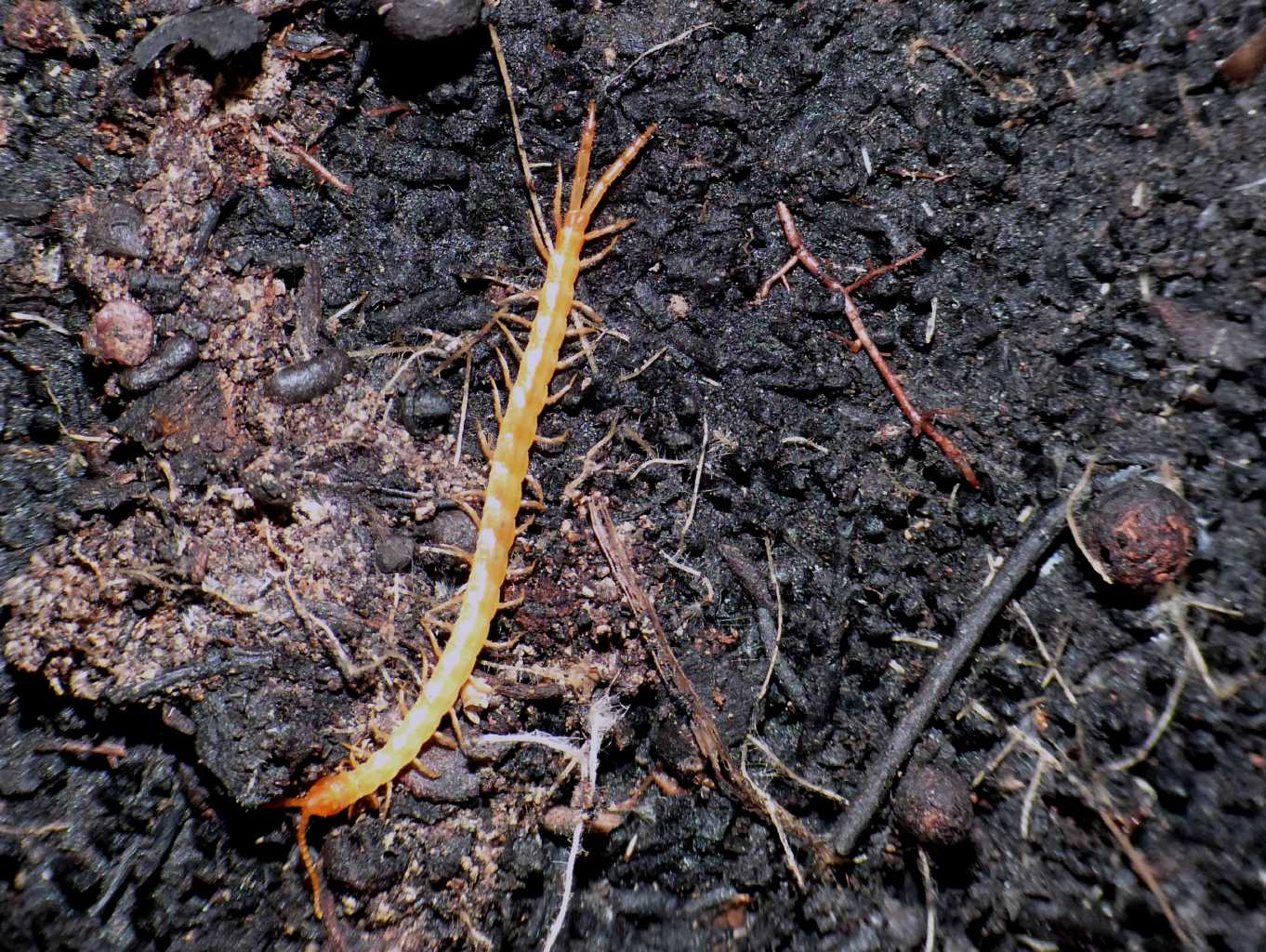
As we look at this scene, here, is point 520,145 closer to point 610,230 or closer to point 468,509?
point 610,230

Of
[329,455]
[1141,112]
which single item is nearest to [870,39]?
[1141,112]

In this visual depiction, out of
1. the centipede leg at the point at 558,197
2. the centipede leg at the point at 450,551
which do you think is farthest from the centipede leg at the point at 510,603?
the centipede leg at the point at 558,197

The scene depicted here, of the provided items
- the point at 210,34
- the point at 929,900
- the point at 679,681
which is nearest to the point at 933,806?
the point at 929,900

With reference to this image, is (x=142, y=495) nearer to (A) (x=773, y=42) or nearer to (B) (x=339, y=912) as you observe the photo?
(B) (x=339, y=912)

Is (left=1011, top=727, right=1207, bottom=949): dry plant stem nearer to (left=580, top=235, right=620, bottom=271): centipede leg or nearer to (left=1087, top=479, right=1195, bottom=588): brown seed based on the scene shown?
(left=1087, top=479, right=1195, bottom=588): brown seed

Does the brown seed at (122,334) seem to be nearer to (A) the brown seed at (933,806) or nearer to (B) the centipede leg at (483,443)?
(B) the centipede leg at (483,443)

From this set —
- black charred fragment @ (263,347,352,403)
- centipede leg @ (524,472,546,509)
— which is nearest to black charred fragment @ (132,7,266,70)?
black charred fragment @ (263,347,352,403)
